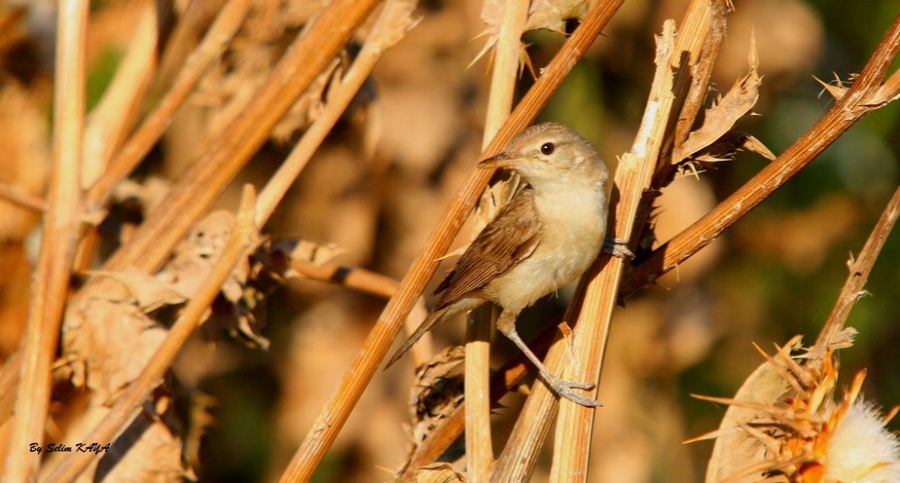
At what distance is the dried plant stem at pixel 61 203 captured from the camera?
7.64 ft

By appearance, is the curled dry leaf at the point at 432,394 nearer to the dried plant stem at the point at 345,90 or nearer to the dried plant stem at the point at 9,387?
the dried plant stem at the point at 345,90

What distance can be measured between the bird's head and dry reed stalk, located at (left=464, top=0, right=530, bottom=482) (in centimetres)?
12

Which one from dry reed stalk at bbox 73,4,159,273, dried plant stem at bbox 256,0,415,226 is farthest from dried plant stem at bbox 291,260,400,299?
dry reed stalk at bbox 73,4,159,273

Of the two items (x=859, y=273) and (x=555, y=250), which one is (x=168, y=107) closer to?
(x=555, y=250)

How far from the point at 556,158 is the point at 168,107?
45.9 inches

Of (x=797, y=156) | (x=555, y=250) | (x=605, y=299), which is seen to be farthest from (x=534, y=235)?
(x=797, y=156)

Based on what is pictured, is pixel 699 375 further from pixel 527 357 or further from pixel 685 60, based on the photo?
pixel 685 60

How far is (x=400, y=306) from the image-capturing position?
193 cm

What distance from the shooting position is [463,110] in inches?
151

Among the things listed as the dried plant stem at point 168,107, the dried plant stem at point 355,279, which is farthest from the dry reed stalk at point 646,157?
the dried plant stem at point 168,107

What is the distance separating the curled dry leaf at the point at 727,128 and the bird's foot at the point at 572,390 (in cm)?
50

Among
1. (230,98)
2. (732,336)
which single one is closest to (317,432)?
(230,98)

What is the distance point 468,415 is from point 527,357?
23 cm

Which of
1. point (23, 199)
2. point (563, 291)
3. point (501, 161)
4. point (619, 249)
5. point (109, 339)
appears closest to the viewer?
point (619, 249)
